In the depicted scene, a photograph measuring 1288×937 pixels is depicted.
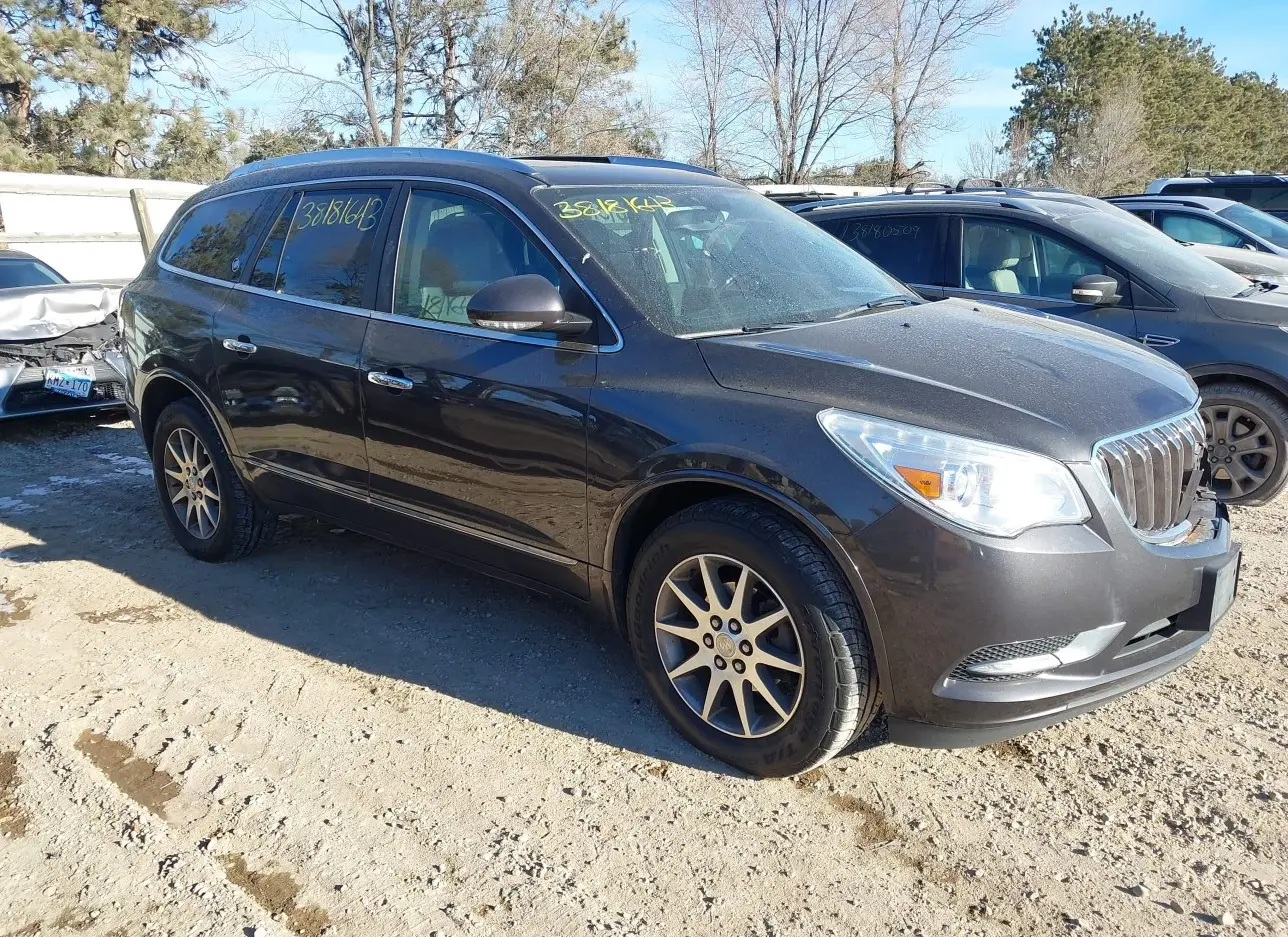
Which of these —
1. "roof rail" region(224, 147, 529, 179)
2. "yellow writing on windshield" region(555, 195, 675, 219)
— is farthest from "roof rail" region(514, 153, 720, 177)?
"yellow writing on windshield" region(555, 195, 675, 219)

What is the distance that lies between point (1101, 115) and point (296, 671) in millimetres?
43876

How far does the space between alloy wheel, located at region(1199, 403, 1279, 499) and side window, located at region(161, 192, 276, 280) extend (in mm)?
5049

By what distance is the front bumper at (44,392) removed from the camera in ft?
24.5

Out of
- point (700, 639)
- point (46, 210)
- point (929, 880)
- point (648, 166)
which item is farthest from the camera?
point (46, 210)

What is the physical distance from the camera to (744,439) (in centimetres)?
290

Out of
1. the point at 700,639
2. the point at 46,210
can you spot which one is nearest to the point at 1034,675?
the point at 700,639

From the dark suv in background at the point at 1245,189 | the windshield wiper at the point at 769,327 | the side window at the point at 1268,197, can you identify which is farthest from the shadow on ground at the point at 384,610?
the side window at the point at 1268,197

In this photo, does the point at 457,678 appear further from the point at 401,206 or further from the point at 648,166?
the point at 648,166

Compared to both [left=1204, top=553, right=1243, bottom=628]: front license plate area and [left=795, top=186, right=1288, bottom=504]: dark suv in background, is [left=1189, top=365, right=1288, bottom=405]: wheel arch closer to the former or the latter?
[left=795, top=186, right=1288, bottom=504]: dark suv in background

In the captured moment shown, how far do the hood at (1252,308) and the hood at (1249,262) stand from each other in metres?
2.09

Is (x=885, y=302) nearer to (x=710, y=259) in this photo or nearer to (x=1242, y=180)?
(x=710, y=259)

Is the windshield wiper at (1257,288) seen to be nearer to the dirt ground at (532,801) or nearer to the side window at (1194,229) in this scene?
the dirt ground at (532,801)

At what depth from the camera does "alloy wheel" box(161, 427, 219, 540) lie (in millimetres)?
4961

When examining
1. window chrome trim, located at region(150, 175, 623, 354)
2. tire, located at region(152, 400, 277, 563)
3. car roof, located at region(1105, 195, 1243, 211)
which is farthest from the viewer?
car roof, located at region(1105, 195, 1243, 211)
